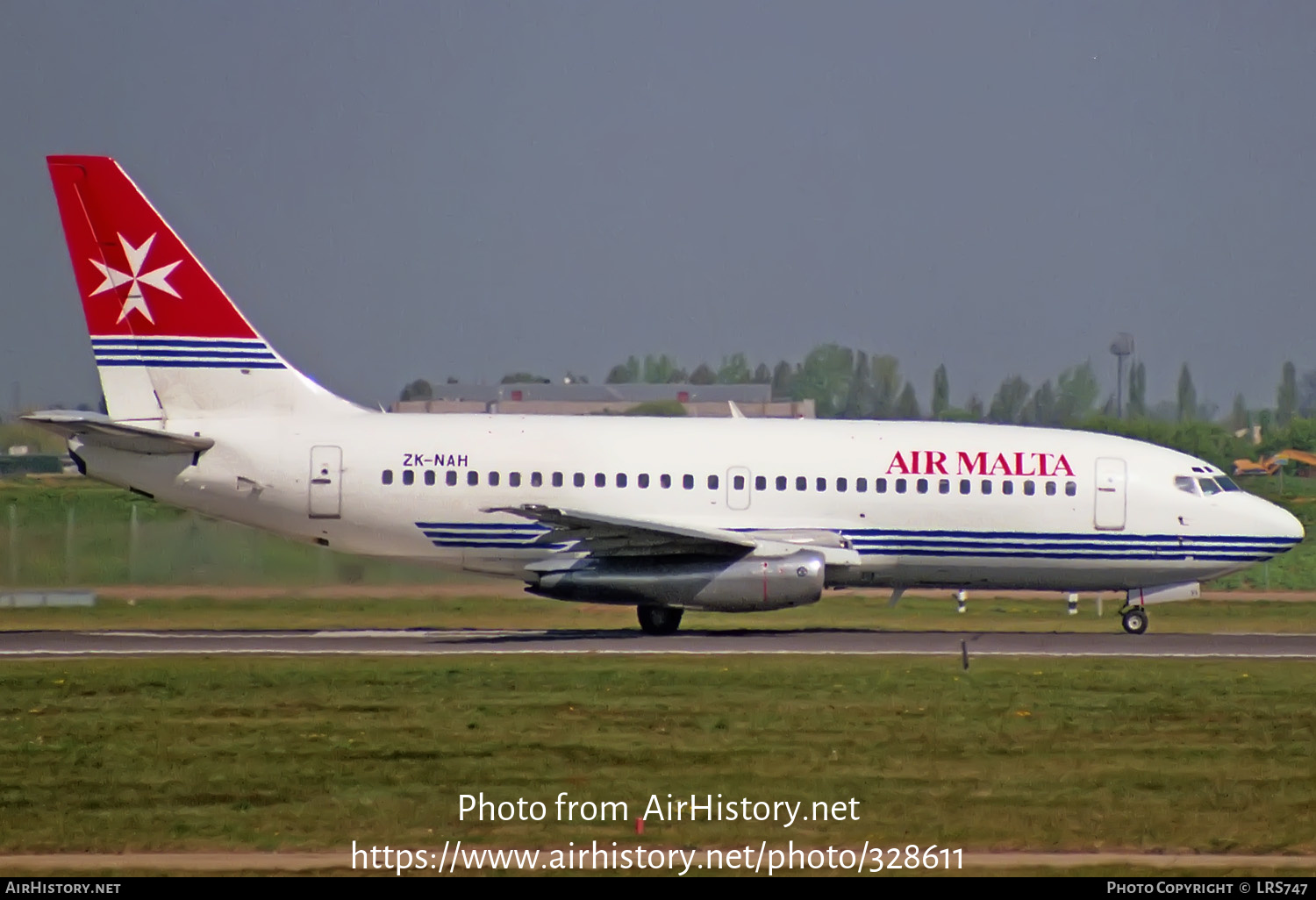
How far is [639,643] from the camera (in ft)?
87.5

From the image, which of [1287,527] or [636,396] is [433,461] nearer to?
[1287,527]

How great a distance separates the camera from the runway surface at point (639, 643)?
984 inches

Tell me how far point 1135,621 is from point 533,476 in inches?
411

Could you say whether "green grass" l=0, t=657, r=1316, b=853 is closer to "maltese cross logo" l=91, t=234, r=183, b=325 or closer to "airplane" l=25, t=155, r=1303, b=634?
"airplane" l=25, t=155, r=1303, b=634

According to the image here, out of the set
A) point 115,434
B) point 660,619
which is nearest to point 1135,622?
point 660,619

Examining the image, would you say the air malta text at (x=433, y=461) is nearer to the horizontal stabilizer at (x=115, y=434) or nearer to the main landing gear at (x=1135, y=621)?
the horizontal stabilizer at (x=115, y=434)

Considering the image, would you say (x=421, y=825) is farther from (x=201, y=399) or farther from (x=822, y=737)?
(x=201, y=399)

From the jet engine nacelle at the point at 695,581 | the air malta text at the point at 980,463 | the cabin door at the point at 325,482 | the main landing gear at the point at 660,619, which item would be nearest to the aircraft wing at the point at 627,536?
the jet engine nacelle at the point at 695,581

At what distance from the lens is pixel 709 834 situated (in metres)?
12.3

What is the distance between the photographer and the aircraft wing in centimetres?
2658

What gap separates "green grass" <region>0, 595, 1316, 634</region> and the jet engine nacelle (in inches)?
129

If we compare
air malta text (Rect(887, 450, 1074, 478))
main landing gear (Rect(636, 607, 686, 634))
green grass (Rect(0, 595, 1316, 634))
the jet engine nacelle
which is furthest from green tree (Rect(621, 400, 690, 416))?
the jet engine nacelle

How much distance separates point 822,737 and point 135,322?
53.4ft

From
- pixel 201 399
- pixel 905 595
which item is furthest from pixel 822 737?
pixel 905 595
